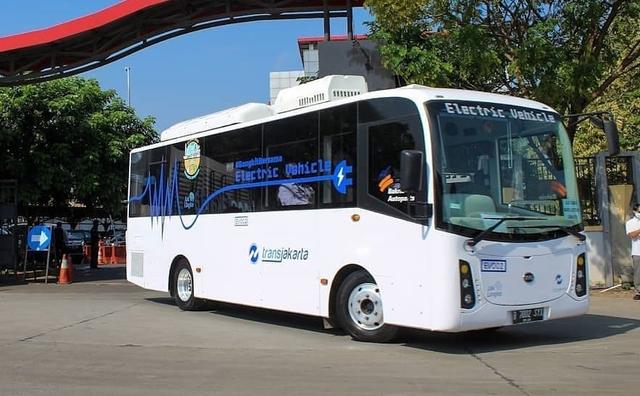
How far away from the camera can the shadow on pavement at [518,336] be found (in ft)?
29.3

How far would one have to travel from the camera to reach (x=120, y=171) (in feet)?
78.1

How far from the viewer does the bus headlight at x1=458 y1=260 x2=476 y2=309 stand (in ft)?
25.7

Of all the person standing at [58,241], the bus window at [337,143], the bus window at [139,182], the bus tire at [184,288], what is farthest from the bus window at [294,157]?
the person standing at [58,241]

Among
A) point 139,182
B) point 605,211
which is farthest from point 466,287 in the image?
point 605,211

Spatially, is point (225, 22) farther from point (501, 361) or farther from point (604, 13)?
point (501, 361)

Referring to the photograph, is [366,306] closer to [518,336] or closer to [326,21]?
[518,336]

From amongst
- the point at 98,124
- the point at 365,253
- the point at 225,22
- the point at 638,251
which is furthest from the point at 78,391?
the point at 98,124

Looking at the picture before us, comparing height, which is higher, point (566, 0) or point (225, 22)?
point (225, 22)

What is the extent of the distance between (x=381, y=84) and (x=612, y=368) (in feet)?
35.1

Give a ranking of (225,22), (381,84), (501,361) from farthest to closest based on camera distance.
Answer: (225,22)
(381,84)
(501,361)

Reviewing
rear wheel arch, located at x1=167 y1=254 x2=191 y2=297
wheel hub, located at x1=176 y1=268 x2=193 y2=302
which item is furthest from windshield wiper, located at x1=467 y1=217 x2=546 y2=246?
rear wheel arch, located at x1=167 y1=254 x2=191 y2=297

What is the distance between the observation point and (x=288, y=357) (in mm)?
8305

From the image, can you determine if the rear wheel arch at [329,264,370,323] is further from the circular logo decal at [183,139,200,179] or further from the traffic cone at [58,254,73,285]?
the traffic cone at [58,254,73,285]

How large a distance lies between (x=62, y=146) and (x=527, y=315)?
1743 centimetres
